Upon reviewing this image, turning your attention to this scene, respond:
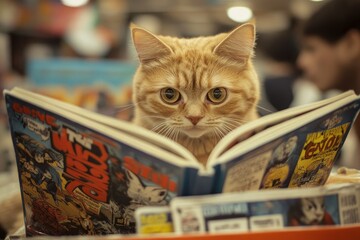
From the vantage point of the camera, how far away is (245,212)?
64 cm

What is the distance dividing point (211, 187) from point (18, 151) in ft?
1.22

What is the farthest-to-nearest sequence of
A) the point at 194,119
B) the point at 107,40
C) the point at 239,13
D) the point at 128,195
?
the point at 107,40 < the point at 239,13 < the point at 194,119 < the point at 128,195

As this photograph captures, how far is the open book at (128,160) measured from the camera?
664 millimetres

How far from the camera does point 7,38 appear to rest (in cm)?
328

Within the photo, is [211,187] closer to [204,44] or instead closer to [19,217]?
[204,44]

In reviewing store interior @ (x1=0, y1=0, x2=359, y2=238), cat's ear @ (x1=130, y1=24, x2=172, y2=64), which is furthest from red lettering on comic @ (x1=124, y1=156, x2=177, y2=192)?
store interior @ (x1=0, y1=0, x2=359, y2=238)

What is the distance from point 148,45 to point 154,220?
48 cm

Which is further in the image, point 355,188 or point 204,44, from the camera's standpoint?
point 204,44

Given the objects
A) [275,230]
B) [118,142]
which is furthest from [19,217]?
[275,230]

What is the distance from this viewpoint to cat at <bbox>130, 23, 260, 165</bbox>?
0.96m

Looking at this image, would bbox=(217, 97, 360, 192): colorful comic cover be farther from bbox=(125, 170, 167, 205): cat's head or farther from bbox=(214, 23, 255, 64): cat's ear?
bbox=(214, 23, 255, 64): cat's ear

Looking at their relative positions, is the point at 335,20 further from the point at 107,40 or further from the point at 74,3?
the point at 74,3

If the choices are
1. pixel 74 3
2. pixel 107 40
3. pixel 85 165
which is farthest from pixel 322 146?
pixel 74 3

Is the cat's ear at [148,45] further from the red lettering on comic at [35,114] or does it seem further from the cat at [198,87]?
the red lettering on comic at [35,114]
